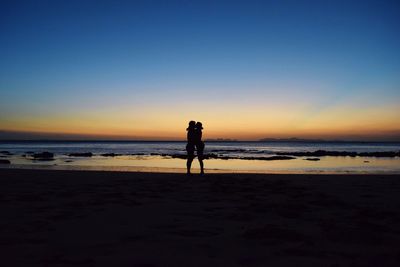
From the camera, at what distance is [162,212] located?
650 cm

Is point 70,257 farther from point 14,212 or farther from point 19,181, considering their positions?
point 19,181

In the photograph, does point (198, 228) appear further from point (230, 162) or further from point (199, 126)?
point (230, 162)

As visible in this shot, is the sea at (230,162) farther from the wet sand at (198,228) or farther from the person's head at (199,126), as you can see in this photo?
the wet sand at (198,228)

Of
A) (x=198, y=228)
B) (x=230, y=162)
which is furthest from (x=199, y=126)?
(x=230, y=162)

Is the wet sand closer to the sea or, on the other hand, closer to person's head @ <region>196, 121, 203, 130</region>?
person's head @ <region>196, 121, 203, 130</region>

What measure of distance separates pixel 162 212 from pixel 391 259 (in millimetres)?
3776

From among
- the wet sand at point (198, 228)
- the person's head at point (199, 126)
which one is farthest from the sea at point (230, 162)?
the wet sand at point (198, 228)

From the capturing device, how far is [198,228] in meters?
5.30

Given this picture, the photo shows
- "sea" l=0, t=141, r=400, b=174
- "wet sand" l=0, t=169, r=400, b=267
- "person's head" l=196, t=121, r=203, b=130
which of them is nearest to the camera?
"wet sand" l=0, t=169, r=400, b=267

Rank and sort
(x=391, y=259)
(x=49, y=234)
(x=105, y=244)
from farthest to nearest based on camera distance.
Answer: (x=49, y=234) < (x=105, y=244) < (x=391, y=259)

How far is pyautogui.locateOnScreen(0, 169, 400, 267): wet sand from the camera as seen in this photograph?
3932 millimetres

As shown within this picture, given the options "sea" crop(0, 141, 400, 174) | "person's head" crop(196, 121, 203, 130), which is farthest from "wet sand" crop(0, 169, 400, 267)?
"sea" crop(0, 141, 400, 174)

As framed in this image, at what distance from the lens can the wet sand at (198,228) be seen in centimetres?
393

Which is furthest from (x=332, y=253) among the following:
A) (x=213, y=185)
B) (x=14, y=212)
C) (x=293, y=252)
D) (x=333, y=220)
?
(x=213, y=185)
